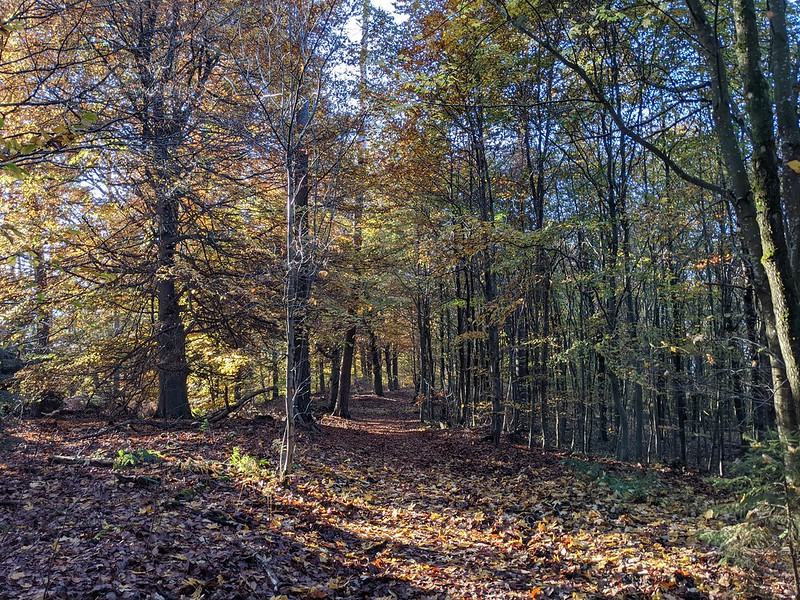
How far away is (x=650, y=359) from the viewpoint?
374 inches

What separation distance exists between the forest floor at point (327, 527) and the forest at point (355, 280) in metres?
0.05

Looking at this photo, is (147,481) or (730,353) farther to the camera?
→ (730,353)

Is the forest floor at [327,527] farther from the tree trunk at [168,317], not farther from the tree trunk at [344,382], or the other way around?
the tree trunk at [344,382]

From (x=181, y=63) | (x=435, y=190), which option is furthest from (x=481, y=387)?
(x=181, y=63)

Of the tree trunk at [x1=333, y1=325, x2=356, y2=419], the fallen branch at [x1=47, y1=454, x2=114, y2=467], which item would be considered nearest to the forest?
the fallen branch at [x1=47, y1=454, x2=114, y2=467]

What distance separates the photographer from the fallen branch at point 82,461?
711 cm

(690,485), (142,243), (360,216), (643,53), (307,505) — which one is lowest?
(690,485)

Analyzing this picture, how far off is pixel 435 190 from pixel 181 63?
28.8 feet

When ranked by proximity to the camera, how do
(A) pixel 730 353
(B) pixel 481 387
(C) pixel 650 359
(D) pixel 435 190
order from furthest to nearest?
(B) pixel 481 387, (D) pixel 435 190, (A) pixel 730 353, (C) pixel 650 359

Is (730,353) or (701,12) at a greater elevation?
(701,12)

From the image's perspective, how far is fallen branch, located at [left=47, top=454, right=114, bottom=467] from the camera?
23.3 ft

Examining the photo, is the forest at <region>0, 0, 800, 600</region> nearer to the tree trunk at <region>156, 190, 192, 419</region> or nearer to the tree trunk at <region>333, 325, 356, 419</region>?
the tree trunk at <region>156, 190, 192, 419</region>

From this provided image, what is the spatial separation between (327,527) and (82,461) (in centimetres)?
400

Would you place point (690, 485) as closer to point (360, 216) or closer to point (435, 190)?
point (435, 190)
